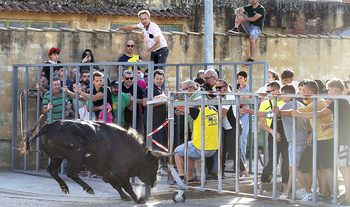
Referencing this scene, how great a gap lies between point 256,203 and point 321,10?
43.2 feet

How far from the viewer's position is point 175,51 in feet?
35.8

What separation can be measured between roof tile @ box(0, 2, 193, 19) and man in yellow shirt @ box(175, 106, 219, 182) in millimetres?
8649

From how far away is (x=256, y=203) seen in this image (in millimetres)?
7199

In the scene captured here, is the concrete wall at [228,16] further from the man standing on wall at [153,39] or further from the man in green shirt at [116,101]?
the man in green shirt at [116,101]

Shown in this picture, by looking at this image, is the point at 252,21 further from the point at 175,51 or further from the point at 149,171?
the point at 149,171

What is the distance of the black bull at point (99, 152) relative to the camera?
669 centimetres

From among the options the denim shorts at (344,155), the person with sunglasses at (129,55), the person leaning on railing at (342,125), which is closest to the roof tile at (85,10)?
the person with sunglasses at (129,55)

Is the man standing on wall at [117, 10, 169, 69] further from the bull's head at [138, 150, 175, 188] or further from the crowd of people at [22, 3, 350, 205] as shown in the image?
the bull's head at [138, 150, 175, 188]

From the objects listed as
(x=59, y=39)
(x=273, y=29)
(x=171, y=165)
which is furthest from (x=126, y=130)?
(x=273, y=29)

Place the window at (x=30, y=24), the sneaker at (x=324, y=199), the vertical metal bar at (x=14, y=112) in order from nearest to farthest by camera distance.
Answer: the sneaker at (x=324, y=199), the vertical metal bar at (x=14, y=112), the window at (x=30, y=24)

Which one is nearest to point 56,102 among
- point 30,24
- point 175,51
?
point 175,51

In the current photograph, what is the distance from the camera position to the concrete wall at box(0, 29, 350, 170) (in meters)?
9.53

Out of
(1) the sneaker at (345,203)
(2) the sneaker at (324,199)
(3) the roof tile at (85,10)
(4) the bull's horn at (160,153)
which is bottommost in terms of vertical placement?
(2) the sneaker at (324,199)

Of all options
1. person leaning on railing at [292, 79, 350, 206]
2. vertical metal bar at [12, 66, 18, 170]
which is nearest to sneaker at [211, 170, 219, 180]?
person leaning on railing at [292, 79, 350, 206]
